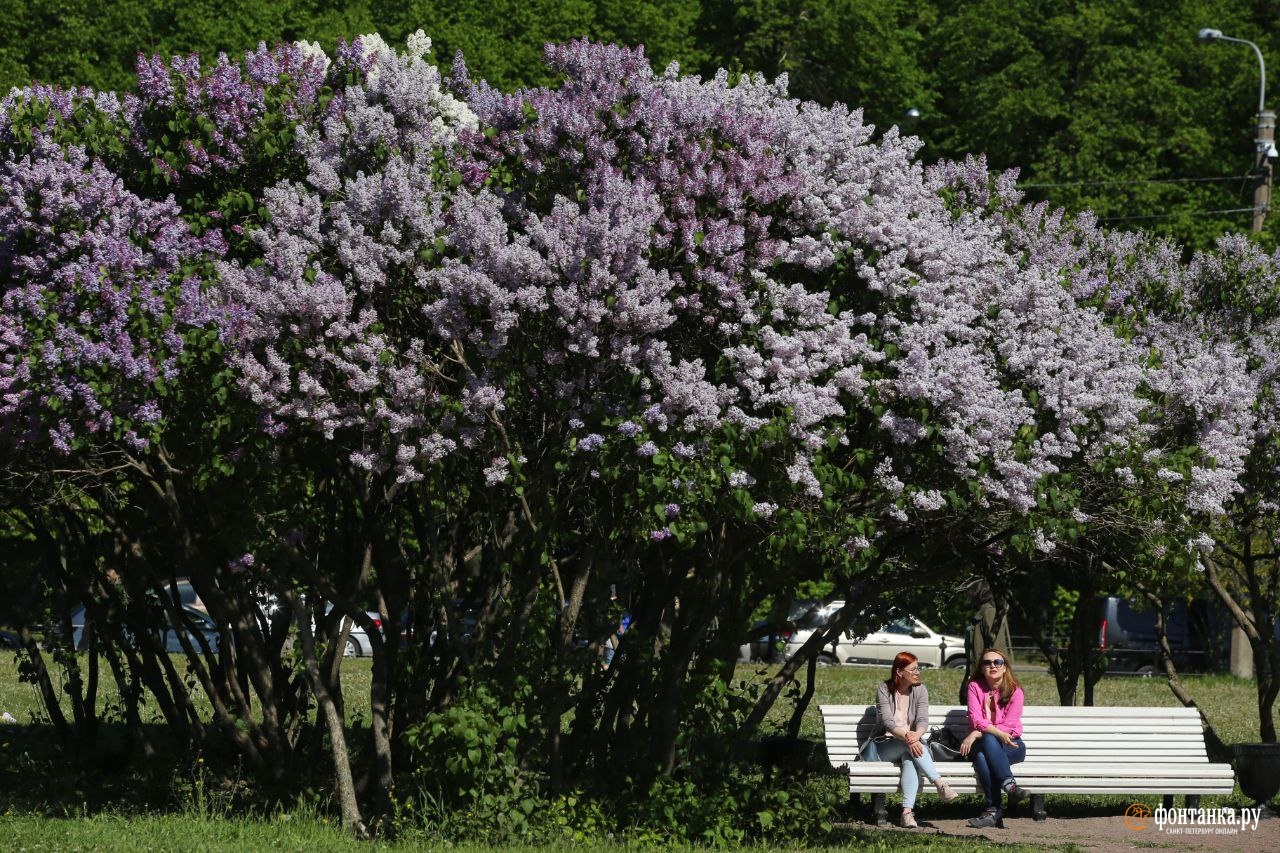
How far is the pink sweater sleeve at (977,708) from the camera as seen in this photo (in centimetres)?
1095

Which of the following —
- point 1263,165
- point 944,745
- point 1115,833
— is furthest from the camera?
point 1263,165

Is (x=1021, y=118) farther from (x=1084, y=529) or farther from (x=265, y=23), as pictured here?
(x=1084, y=529)

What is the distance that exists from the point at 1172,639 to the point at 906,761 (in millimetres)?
27524

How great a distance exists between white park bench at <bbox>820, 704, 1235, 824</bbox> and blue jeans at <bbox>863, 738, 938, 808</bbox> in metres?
0.17

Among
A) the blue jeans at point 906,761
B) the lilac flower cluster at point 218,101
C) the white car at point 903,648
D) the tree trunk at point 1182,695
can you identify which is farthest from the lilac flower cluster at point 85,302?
the white car at point 903,648

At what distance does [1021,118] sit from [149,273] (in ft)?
103

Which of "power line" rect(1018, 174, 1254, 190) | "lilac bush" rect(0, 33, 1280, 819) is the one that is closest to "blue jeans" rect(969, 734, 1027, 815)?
"lilac bush" rect(0, 33, 1280, 819)

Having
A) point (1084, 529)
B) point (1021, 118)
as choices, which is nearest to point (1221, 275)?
point (1084, 529)

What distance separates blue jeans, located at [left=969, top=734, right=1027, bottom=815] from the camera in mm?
10867

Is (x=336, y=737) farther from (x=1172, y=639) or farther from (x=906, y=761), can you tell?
(x=1172, y=639)

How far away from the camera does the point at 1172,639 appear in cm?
3631

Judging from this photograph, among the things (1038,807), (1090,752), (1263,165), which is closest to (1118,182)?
(1263,165)

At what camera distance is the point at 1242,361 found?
1109 centimetres

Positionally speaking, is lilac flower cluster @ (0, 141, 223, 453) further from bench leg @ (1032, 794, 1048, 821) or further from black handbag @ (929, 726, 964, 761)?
bench leg @ (1032, 794, 1048, 821)
